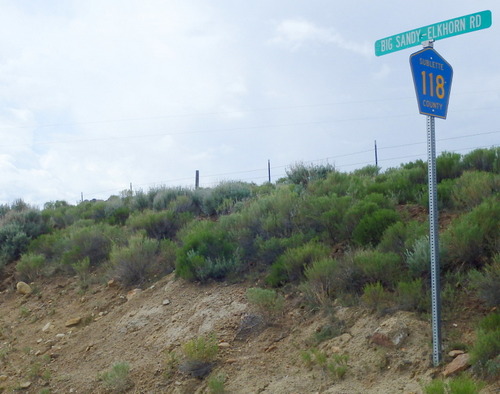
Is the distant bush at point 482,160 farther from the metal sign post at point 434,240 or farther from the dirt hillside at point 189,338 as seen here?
the metal sign post at point 434,240

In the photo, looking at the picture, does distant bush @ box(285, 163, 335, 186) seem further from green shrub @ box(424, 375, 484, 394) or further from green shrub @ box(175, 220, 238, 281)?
green shrub @ box(424, 375, 484, 394)

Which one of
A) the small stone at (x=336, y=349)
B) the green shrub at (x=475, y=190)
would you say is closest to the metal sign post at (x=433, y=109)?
the small stone at (x=336, y=349)

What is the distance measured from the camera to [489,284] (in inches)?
280

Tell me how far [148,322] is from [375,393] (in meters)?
4.80

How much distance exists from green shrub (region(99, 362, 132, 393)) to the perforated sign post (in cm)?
425

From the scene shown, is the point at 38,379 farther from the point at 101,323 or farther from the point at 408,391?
the point at 408,391

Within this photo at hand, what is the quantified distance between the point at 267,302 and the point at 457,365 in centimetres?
325

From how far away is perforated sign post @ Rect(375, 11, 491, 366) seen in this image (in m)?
6.34

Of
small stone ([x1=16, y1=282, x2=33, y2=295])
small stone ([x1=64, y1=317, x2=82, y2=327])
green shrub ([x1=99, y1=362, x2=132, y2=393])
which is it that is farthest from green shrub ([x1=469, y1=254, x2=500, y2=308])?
small stone ([x1=16, y1=282, x2=33, y2=295])

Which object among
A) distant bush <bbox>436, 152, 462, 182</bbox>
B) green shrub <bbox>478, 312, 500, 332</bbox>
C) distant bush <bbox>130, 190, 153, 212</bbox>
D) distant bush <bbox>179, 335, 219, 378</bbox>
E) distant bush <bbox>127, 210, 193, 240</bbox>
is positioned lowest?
distant bush <bbox>179, 335, 219, 378</bbox>

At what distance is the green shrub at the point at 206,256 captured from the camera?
10805mm

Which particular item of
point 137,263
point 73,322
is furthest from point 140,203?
point 73,322

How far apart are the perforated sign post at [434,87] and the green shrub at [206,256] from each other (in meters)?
4.86

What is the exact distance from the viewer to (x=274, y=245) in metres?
10.6
